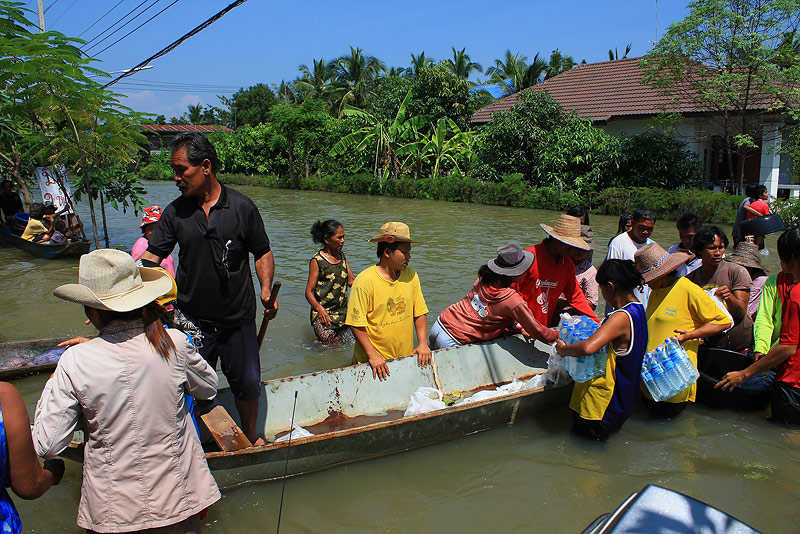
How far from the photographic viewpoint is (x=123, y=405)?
2.21 meters

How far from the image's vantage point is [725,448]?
446cm

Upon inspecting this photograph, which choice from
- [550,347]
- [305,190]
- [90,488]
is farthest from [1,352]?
[305,190]

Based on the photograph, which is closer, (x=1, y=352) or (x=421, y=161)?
(x=1, y=352)

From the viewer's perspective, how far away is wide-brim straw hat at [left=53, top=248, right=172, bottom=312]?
2172 mm

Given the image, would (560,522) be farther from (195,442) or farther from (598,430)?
(195,442)

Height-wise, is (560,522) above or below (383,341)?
below

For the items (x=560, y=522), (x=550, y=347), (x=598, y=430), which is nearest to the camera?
(x=560, y=522)

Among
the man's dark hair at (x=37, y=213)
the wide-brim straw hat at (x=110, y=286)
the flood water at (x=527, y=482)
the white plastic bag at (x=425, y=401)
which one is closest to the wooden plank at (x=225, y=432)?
the flood water at (x=527, y=482)

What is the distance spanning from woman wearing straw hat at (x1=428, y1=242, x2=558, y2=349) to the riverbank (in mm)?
9534

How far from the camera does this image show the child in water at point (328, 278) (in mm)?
5840

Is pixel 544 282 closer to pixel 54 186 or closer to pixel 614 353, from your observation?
pixel 614 353

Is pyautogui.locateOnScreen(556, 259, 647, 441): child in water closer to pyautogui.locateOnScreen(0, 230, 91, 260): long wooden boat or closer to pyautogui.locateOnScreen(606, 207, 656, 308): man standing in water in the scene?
pyautogui.locateOnScreen(606, 207, 656, 308): man standing in water

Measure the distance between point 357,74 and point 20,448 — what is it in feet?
147

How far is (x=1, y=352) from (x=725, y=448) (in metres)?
6.81
